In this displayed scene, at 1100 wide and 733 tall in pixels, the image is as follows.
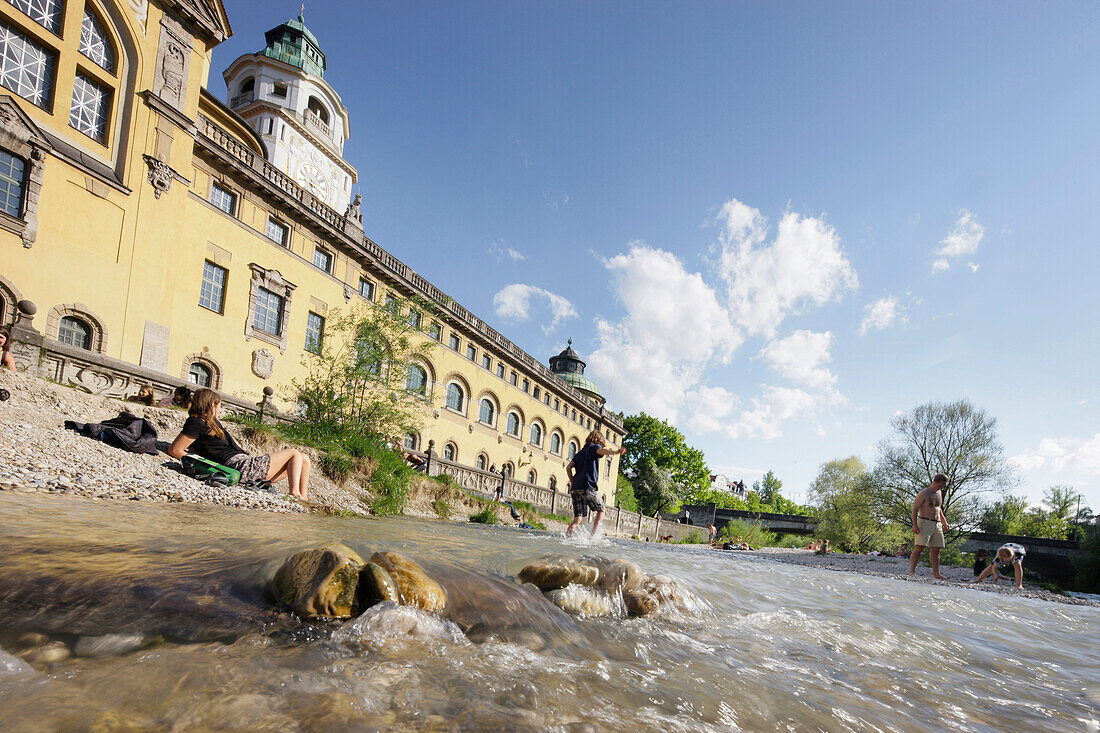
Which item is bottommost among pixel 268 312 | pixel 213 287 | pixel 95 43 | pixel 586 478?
pixel 586 478

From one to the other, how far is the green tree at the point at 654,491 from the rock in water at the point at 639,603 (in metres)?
55.2

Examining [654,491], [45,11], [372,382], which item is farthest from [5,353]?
[654,491]

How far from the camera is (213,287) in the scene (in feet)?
64.4

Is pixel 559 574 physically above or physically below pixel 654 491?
above

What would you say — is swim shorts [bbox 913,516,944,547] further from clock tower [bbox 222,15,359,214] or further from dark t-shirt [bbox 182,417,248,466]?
clock tower [bbox 222,15,359,214]

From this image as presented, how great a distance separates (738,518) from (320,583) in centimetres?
7263

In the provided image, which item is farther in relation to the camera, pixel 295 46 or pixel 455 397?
pixel 295 46

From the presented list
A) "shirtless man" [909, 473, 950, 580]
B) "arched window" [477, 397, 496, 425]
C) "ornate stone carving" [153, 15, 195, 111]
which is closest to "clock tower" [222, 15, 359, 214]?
"arched window" [477, 397, 496, 425]

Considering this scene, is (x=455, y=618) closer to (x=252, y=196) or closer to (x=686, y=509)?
(x=252, y=196)

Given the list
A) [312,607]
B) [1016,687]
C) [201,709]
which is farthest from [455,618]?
[1016,687]

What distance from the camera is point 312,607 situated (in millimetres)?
2449

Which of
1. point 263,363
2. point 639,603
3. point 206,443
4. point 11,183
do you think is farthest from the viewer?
point 263,363

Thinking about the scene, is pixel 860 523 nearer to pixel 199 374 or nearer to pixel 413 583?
pixel 199 374

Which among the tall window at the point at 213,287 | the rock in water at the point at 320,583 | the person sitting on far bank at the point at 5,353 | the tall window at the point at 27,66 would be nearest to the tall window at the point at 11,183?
the tall window at the point at 27,66
